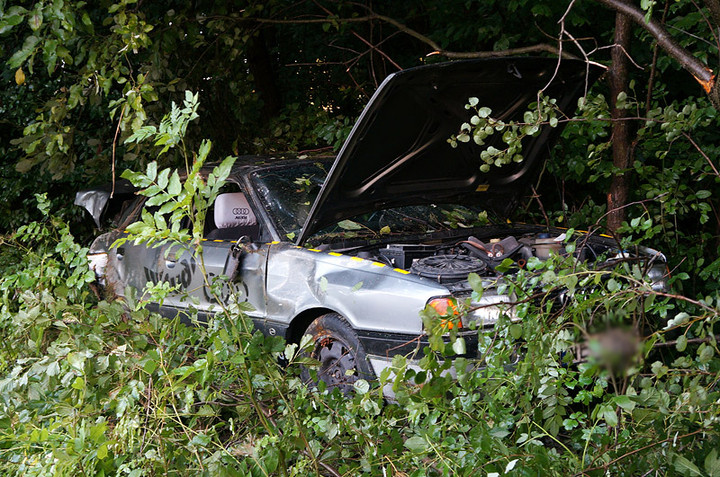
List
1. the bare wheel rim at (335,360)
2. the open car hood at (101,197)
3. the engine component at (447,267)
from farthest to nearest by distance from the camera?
the open car hood at (101,197) → the bare wheel rim at (335,360) → the engine component at (447,267)

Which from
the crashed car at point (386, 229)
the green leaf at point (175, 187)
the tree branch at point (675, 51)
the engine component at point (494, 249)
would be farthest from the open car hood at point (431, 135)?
the green leaf at point (175, 187)

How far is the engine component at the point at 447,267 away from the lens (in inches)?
144

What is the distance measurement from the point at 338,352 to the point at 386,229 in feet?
3.40

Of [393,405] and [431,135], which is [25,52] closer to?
[431,135]

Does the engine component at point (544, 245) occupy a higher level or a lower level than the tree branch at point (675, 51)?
lower

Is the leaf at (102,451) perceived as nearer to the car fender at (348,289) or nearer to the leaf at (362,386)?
the leaf at (362,386)

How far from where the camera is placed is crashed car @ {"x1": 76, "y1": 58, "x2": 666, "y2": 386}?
3.67m

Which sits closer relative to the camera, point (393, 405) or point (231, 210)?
point (393, 405)

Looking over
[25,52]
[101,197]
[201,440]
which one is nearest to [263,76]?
[101,197]

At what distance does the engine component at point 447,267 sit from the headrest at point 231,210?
57.4 inches

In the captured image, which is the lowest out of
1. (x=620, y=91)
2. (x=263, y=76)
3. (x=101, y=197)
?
(x=263, y=76)

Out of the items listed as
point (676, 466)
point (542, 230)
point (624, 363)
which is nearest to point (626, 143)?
point (542, 230)

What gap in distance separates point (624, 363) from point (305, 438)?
208cm

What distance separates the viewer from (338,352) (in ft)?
12.6
